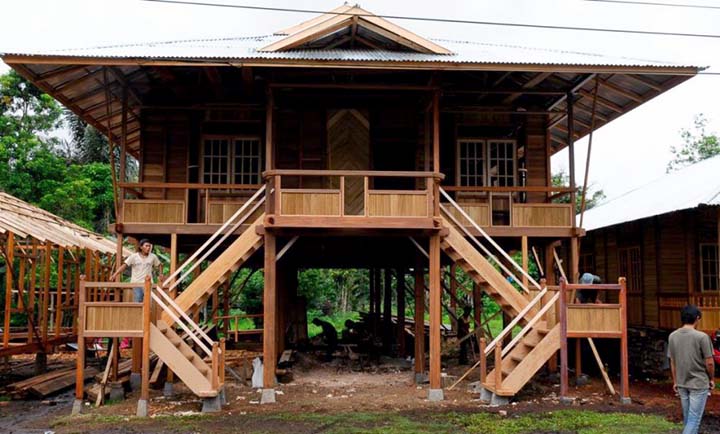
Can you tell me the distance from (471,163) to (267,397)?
7597mm

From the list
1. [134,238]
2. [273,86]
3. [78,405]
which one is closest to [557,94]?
[273,86]

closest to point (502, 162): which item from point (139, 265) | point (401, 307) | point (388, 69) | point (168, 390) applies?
point (388, 69)

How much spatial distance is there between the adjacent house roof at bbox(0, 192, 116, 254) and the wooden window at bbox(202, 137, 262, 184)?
14.1ft

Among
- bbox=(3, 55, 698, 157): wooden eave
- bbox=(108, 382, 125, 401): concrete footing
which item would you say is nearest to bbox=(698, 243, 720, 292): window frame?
bbox=(3, 55, 698, 157): wooden eave

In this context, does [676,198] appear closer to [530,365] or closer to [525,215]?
[525,215]

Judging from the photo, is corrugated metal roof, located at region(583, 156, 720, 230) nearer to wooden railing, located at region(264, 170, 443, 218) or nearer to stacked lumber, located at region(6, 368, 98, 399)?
wooden railing, located at region(264, 170, 443, 218)

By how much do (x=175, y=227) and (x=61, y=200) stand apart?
54.8 feet

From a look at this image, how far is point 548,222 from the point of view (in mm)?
15562

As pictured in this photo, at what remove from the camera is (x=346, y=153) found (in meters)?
16.6

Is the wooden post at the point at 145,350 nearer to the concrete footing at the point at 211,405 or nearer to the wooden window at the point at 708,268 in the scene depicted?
the concrete footing at the point at 211,405

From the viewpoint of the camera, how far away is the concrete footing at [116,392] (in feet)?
45.4

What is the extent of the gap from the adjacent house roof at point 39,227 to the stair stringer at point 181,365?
5463 millimetres

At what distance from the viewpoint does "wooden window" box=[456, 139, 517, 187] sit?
671 inches

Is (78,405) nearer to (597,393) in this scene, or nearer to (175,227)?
(175,227)
